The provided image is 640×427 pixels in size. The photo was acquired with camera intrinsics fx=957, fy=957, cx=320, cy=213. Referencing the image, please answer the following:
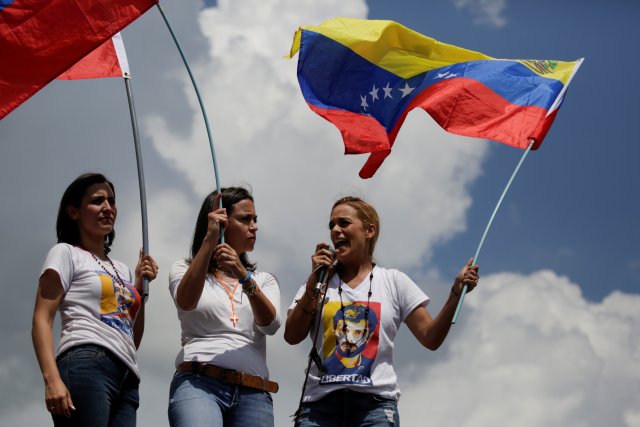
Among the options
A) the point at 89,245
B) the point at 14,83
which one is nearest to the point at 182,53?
the point at 14,83

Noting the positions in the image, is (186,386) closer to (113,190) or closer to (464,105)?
(113,190)

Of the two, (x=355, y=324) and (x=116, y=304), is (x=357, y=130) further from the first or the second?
(x=116, y=304)

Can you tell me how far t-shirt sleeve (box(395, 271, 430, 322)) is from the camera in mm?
6996

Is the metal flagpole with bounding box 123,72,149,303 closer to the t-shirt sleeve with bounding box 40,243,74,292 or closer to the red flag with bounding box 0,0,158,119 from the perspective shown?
the t-shirt sleeve with bounding box 40,243,74,292

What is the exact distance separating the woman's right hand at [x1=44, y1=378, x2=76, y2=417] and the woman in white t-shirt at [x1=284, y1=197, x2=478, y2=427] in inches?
64.9

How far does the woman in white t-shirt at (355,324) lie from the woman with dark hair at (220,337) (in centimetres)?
27

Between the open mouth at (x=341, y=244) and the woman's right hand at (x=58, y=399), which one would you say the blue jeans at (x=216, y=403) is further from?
the open mouth at (x=341, y=244)

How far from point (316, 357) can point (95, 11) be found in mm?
3136

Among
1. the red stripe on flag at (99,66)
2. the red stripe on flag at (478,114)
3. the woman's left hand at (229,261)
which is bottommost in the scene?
the woman's left hand at (229,261)

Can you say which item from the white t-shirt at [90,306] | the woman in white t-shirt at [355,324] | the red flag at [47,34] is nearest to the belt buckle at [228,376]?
the woman in white t-shirt at [355,324]

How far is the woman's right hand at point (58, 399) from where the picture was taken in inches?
229

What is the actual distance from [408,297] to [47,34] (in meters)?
3.38

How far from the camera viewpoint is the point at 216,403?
664cm

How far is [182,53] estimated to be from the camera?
8008mm
